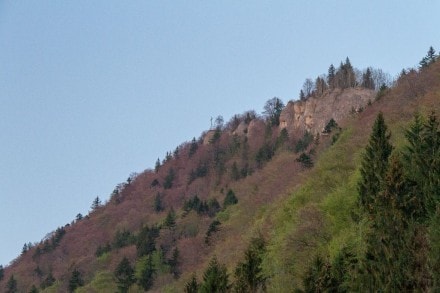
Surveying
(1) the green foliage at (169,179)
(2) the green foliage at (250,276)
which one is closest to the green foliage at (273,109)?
(1) the green foliage at (169,179)

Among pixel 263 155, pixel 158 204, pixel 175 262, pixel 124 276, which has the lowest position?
pixel 175 262

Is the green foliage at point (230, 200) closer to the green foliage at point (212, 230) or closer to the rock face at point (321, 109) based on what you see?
the green foliage at point (212, 230)

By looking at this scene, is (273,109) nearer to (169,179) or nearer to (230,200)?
(169,179)

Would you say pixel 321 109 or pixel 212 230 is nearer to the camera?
pixel 212 230

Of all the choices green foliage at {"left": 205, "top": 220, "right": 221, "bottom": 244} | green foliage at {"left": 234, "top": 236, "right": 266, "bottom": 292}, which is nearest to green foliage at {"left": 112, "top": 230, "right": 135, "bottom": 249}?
green foliage at {"left": 205, "top": 220, "right": 221, "bottom": 244}

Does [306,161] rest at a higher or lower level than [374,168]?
higher

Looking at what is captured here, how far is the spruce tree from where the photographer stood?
114 feet

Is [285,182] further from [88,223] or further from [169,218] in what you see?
[88,223]

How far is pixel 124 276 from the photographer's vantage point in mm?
79938

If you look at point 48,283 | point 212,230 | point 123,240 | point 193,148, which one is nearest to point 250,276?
point 212,230

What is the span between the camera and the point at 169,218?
94812 millimetres

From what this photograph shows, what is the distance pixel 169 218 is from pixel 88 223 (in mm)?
45246

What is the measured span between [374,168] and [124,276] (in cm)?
5037

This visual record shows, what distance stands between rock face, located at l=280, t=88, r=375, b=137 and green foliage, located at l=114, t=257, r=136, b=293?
3993 cm
